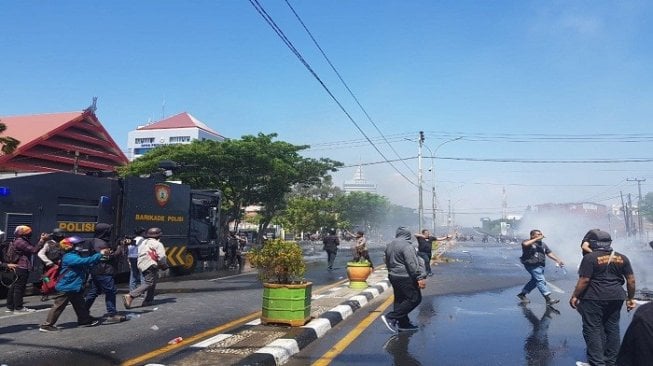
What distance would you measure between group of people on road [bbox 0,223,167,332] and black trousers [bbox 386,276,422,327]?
14.1ft

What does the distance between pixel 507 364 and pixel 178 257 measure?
12.5m

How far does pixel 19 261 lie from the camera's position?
8711 millimetres

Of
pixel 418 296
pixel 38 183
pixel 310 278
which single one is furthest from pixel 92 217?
pixel 418 296

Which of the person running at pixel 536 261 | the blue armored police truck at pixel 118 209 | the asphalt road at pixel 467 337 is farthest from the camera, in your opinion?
the blue armored police truck at pixel 118 209

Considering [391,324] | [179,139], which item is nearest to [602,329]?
[391,324]

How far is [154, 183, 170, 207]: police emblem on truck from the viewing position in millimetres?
14867

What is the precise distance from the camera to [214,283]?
14469 millimetres

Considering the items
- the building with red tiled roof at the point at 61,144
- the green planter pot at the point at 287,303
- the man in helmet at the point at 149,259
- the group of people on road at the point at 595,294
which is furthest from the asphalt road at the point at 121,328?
the building with red tiled roof at the point at 61,144

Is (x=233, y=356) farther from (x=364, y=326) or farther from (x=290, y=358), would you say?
(x=364, y=326)

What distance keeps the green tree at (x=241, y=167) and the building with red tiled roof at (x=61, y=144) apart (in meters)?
3.40

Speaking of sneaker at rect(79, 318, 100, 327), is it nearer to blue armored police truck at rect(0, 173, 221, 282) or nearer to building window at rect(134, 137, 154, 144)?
blue armored police truck at rect(0, 173, 221, 282)

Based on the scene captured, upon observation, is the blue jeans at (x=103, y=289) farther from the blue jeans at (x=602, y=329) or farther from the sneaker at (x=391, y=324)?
the blue jeans at (x=602, y=329)

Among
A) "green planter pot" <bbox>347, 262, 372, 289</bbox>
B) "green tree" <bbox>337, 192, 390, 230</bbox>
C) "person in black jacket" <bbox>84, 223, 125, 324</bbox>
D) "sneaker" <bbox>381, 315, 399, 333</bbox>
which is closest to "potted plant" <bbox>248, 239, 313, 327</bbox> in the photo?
"sneaker" <bbox>381, 315, 399, 333</bbox>

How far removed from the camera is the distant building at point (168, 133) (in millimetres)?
98438
